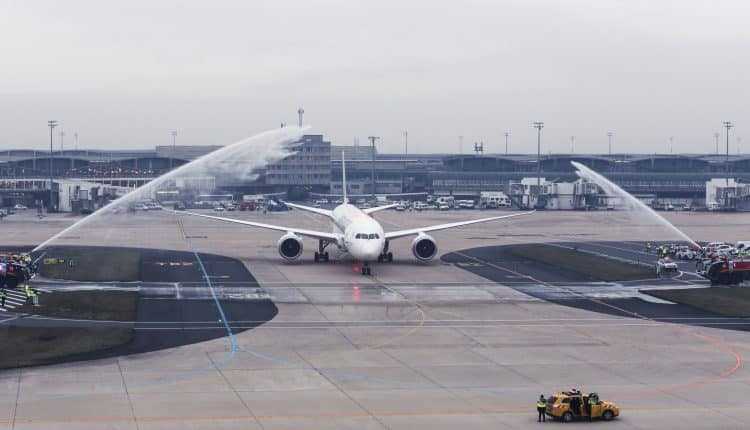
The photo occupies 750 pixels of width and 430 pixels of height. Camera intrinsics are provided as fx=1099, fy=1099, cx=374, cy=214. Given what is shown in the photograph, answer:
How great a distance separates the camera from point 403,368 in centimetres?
5238

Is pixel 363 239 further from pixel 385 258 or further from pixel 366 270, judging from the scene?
pixel 385 258

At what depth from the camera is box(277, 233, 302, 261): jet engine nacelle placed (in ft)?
339

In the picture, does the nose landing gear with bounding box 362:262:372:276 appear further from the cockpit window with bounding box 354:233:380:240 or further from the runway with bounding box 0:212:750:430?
the runway with bounding box 0:212:750:430

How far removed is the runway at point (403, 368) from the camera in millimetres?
42531

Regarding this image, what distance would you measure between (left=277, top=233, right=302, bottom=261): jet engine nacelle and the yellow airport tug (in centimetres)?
6233

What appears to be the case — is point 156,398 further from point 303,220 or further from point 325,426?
point 303,220

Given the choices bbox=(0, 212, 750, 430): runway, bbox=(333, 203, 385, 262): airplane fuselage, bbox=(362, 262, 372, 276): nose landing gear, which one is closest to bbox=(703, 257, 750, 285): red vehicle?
bbox=(0, 212, 750, 430): runway

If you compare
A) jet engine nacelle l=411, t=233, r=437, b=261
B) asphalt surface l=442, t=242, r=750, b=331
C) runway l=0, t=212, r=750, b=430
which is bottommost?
runway l=0, t=212, r=750, b=430

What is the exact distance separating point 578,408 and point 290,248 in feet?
207

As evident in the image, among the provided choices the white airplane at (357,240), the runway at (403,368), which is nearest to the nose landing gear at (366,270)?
the white airplane at (357,240)

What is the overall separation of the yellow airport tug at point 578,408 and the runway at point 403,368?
645mm

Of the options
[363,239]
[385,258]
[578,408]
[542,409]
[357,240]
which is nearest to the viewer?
[542,409]

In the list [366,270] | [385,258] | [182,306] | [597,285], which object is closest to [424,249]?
[385,258]

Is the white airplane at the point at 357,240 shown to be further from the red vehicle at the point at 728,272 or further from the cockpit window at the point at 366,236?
the red vehicle at the point at 728,272
